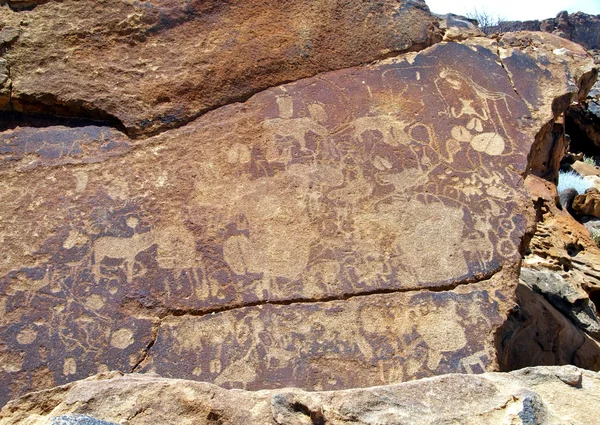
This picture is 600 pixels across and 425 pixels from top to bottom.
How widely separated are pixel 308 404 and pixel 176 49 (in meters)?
1.99

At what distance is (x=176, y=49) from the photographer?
3.18 m

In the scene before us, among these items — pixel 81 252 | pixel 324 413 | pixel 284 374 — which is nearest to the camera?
pixel 324 413

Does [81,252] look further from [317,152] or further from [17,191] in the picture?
[317,152]

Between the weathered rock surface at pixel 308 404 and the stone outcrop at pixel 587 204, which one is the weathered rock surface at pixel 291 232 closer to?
the weathered rock surface at pixel 308 404

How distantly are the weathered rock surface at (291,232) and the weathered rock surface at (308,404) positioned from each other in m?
0.68

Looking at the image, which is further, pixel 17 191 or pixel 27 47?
pixel 27 47

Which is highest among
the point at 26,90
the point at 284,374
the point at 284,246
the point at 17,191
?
the point at 26,90

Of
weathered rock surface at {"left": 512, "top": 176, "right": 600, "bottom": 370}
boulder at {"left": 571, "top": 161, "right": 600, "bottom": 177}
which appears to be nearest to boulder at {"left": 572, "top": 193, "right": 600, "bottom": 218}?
weathered rock surface at {"left": 512, "top": 176, "right": 600, "bottom": 370}

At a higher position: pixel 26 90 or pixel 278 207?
pixel 26 90

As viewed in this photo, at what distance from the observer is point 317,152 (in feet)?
9.75

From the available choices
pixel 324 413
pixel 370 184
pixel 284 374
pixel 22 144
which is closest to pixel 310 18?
pixel 370 184

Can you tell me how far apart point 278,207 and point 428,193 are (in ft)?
1.96

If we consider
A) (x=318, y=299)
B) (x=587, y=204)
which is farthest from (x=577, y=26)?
(x=318, y=299)

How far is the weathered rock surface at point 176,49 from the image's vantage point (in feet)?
10.1
